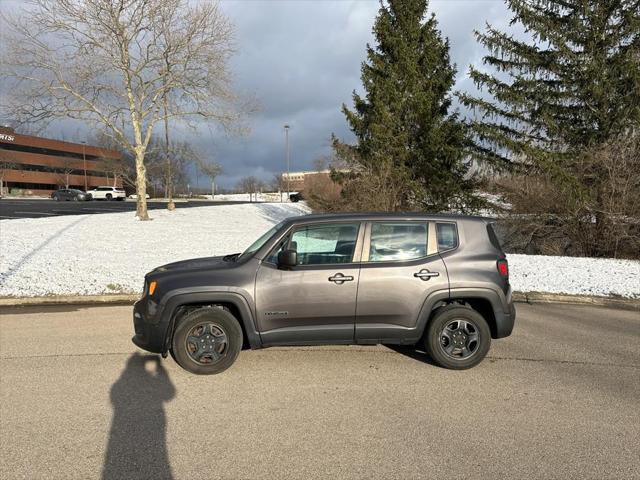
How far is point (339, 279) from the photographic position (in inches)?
165

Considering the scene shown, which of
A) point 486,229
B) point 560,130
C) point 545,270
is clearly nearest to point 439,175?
point 560,130

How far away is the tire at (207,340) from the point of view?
4.17m

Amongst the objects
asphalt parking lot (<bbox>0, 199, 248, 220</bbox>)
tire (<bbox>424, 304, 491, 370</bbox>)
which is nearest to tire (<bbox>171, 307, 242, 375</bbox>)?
tire (<bbox>424, 304, 491, 370</bbox>)

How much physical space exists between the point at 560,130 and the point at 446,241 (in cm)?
1279

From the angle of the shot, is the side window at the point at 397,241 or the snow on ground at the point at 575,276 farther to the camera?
the snow on ground at the point at 575,276

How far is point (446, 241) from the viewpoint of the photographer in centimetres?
446

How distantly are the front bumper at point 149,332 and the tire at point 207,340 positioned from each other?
0.41 ft

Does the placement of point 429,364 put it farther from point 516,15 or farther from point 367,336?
point 516,15

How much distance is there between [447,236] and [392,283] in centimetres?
85

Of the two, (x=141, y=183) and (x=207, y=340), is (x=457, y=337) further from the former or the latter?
(x=141, y=183)

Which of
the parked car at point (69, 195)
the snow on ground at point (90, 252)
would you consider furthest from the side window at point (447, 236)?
the parked car at point (69, 195)

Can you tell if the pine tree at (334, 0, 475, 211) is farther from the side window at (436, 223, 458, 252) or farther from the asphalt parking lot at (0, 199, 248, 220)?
the asphalt parking lot at (0, 199, 248, 220)

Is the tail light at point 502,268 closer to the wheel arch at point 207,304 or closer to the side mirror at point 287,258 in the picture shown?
the side mirror at point 287,258

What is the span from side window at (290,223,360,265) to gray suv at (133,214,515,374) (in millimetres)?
11
